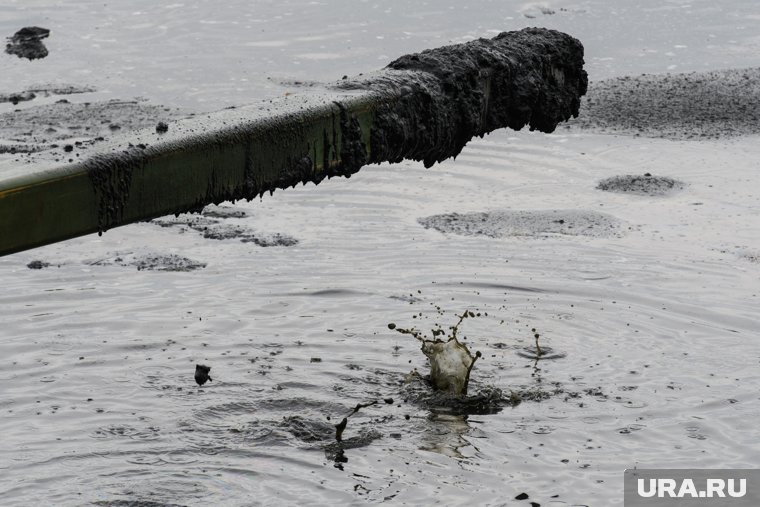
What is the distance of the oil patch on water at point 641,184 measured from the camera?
11.5 meters

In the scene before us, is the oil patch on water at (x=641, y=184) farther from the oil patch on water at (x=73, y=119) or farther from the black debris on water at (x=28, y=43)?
the black debris on water at (x=28, y=43)

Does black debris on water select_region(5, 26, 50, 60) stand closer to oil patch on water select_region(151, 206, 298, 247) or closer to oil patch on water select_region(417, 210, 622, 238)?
oil patch on water select_region(151, 206, 298, 247)

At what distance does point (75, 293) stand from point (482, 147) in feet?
15.2

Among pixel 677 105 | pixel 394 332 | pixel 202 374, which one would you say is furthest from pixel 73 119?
pixel 677 105

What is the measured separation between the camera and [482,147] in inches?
497

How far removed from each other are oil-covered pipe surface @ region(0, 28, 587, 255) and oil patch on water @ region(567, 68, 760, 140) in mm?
8399

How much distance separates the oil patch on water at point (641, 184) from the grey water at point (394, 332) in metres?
0.12

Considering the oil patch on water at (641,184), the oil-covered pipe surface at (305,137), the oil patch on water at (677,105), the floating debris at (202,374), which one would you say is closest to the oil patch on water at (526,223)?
the oil patch on water at (641,184)

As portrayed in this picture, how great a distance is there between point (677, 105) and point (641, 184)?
285 cm

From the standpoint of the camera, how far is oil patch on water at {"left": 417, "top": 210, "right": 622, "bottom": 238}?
34.2 feet

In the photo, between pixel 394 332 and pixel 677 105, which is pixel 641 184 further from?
pixel 394 332

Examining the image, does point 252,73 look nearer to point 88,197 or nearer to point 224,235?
point 224,235

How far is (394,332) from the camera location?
8.70 m

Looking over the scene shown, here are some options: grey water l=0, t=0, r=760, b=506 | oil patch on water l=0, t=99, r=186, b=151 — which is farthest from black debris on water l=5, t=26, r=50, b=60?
grey water l=0, t=0, r=760, b=506
